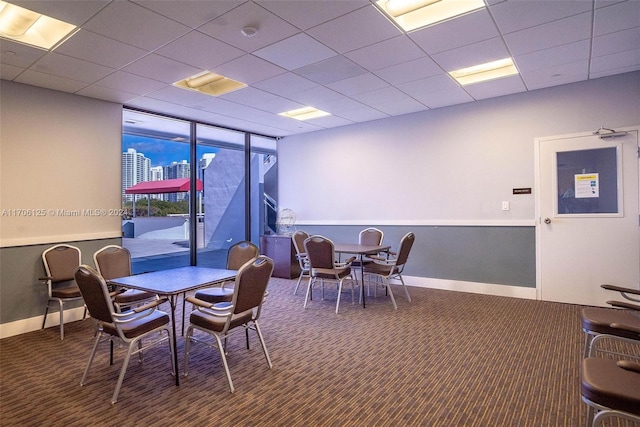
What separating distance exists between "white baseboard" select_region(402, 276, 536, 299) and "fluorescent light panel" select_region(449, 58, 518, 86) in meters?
2.94

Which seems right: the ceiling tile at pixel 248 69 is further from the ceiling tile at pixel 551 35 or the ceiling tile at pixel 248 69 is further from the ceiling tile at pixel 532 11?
the ceiling tile at pixel 551 35

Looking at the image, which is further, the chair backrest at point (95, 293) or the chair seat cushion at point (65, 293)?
the chair seat cushion at point (65, 293)

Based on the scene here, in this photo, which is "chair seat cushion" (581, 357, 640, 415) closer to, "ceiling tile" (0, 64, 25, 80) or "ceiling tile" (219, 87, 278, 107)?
"ceiling tile" (219, 87, 278, 107)

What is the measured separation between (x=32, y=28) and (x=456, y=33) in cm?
384

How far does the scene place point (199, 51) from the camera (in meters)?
3.36

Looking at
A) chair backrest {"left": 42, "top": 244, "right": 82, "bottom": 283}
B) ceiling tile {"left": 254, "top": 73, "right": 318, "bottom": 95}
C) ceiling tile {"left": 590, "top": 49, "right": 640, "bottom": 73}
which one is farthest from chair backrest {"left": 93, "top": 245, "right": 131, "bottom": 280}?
ceiling tile {"left": 590, "top": 49, "right": 640, "bottom": 73}

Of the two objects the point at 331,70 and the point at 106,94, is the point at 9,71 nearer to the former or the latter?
the point at 106,94

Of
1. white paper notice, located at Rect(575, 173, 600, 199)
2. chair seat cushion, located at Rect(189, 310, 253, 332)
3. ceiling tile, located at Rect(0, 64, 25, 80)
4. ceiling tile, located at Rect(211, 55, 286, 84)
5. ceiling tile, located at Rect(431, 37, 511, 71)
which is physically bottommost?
→ chair seat cushion, located at Rect(189, 310, 253, 332)

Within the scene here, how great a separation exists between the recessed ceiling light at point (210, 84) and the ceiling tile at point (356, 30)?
1610 millimetres

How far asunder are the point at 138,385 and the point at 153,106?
3.95m

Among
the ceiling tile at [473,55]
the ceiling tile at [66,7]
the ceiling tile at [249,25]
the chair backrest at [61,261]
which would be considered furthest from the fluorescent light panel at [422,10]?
the chair backrest at [61,261]

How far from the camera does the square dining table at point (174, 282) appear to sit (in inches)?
103

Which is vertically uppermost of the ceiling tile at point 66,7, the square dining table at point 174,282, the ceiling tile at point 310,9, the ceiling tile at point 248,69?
the ceiling tile at point 248,69

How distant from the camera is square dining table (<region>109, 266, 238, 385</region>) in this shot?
262 cm
